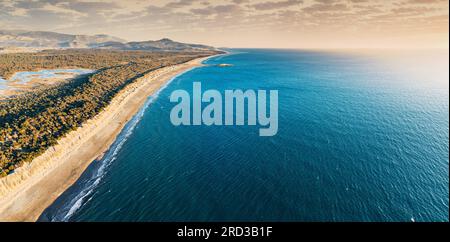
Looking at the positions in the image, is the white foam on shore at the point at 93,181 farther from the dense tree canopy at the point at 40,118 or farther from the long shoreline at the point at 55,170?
the dense tree canopy at the point at 40,118

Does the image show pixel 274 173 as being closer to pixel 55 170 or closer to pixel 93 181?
pixel 93 181

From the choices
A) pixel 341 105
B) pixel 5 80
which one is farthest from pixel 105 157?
pixel 5 80

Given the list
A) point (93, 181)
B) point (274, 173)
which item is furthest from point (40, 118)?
point (274, 173)
